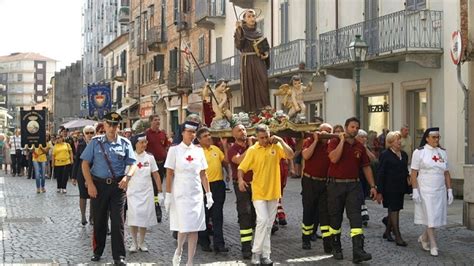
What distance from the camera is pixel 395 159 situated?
38.3 ft

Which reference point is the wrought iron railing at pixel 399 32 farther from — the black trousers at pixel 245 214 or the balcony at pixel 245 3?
the black trousers at pixel 245 214

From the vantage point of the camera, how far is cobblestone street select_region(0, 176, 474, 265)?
1027cm

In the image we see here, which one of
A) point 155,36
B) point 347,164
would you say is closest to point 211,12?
point 155,36

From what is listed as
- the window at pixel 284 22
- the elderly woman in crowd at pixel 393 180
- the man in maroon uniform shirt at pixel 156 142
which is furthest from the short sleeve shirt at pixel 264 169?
the window at pixel 284 22

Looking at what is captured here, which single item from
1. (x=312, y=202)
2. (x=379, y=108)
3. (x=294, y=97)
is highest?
(x=379, y=108)

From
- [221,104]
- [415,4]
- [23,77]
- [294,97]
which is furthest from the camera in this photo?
[23,77]

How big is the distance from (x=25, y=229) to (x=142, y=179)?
3420 mm

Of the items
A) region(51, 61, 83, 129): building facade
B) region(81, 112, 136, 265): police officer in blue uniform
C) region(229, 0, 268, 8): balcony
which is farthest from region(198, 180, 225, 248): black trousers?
region(51, 61, 83, 129): building facade

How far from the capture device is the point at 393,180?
1161cm

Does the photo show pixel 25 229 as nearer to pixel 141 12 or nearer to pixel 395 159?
pixel 395 159

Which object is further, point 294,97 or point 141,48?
point 141,48

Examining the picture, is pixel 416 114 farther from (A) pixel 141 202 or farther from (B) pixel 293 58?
(A) pixel 141 202

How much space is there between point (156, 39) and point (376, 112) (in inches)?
1054

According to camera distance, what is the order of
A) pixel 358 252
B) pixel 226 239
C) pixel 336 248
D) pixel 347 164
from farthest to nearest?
pixel 226 239, pixel 336 248, pixel 347 164, pixel 358 252
